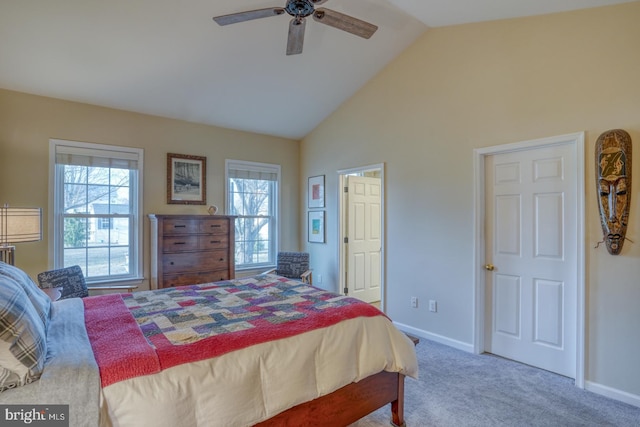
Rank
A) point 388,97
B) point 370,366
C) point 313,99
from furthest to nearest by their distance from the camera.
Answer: point 313,99, point 388,97, point 370,366

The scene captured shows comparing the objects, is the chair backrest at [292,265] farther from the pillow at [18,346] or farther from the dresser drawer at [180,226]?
the pillow at [18,346]

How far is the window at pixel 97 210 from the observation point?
3.62m

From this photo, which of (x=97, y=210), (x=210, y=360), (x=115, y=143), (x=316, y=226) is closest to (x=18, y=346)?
(x=210, y=360)

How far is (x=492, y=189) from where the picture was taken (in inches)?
130

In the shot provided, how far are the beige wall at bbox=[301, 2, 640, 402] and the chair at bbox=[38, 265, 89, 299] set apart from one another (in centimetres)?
305

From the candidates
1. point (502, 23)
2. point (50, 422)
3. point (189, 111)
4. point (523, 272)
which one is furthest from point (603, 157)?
point (189, 111)

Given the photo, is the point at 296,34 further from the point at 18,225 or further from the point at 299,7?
the point at 18,225

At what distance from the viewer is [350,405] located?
1.88 metres

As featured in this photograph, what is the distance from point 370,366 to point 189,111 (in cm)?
372

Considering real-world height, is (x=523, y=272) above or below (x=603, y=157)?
below

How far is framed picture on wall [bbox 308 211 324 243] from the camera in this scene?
512 cm

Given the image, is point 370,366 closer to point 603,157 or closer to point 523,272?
point 523,272

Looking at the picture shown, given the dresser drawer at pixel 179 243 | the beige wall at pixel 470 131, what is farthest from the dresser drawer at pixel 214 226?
the beige wall at pixel 470 131

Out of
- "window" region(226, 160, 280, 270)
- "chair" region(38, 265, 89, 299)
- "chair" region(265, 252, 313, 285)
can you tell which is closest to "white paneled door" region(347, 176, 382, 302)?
"chair" region(265, 252, 313, 285)
